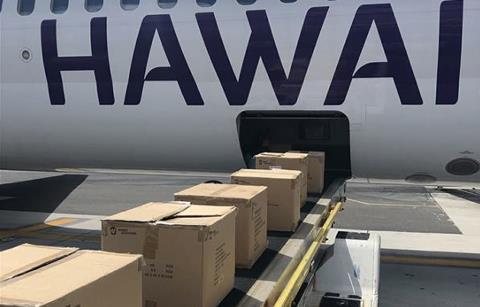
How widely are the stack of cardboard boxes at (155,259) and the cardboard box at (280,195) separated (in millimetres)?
435

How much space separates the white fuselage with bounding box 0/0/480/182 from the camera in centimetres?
503

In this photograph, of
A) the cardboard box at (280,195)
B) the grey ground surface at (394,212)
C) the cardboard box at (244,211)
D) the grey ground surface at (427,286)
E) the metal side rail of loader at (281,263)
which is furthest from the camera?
the grey ground surface at (394,212)

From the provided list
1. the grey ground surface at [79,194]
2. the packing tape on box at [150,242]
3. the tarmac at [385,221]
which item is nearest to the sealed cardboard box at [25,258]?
the packing tape on box at [150,242]

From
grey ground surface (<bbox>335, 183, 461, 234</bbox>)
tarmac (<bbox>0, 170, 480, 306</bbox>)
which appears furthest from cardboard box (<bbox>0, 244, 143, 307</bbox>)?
grey ground surface (<bbox>335, 183, 461, 234</bbox>)

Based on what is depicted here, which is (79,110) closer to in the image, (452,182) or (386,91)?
(386,91)

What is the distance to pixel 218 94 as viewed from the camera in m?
5.51

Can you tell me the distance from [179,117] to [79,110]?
1.18 metres

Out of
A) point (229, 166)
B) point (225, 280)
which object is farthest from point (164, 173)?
point (225, 280)

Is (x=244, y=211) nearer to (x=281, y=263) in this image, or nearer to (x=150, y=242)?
(x=281, y=263)

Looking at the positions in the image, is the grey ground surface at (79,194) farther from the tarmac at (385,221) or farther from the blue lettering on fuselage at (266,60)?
the blue lettering on fuselage at (266,60)

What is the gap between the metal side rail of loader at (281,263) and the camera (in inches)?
110

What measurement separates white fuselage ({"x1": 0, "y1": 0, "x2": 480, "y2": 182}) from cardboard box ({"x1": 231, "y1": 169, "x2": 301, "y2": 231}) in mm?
1462

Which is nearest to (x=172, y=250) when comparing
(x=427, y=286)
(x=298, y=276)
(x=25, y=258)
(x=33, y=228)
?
(x=25, y=258)

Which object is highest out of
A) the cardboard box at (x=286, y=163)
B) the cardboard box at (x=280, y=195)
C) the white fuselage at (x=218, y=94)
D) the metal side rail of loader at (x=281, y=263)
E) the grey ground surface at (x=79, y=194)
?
the white fuselage at (x=218, y=94)
